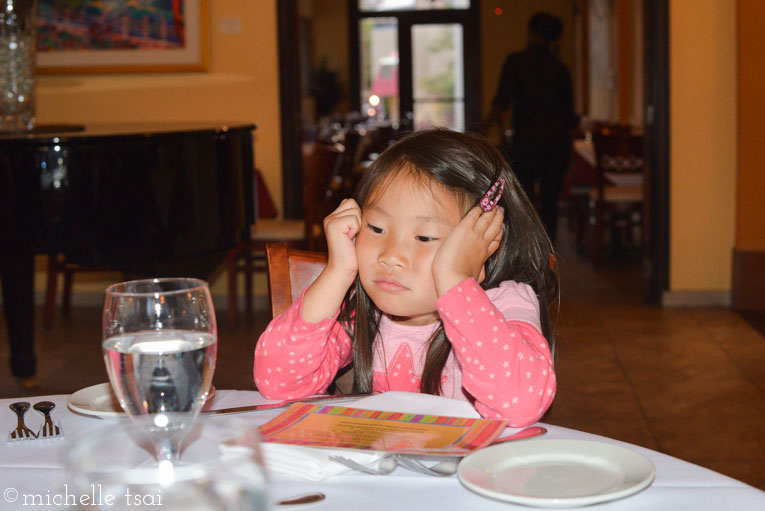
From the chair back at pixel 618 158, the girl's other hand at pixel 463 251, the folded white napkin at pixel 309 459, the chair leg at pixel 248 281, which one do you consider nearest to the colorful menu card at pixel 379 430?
the folded white napkin at pixel 309 459

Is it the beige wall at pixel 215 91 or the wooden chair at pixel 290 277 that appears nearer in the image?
the wooden chair at pixel 290 277

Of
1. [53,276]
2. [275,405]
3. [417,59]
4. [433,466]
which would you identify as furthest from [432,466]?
[417,59]

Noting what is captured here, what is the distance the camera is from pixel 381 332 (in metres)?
1.45

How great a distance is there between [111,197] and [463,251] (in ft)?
7.05

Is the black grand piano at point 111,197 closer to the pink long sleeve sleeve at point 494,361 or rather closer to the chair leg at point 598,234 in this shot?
the pink long sleeve sleeve at point 494,361

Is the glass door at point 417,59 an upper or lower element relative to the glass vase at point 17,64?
upper

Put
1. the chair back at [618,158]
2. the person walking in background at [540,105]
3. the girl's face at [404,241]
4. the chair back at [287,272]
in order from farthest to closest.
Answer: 1. the chair back at [618,158]
2. the person walking in background at [540,105]
3. the chair back at [287,272]
4. the girl's face at [404,241]

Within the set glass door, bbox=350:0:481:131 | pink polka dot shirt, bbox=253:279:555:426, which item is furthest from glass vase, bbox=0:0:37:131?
glass door, bbox=350:0:481:131

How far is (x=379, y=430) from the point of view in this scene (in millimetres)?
884

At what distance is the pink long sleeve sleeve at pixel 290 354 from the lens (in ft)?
4.15

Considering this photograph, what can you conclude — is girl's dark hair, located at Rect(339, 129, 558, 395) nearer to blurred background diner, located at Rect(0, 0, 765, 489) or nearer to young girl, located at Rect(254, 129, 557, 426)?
young girl, located at Rect(254, 129, 557, 426)

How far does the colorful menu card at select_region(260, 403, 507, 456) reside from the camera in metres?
0.84

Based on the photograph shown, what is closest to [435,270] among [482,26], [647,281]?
[647,281]

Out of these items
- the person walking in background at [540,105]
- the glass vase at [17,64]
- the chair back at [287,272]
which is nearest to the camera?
the chair back at [287,272]
